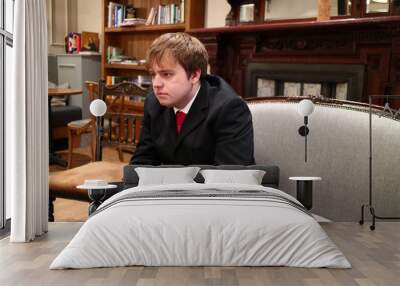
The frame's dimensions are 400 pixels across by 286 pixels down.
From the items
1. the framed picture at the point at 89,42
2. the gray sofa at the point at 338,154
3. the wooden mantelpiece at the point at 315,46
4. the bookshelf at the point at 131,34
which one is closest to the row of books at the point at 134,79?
the bookshelf at the point at 131,34

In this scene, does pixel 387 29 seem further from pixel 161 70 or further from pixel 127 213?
pixel 127 213

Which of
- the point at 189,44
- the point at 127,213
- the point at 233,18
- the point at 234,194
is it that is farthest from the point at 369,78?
the point at 127,213

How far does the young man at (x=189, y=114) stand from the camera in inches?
80.3

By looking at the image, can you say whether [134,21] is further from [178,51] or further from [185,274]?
[185,274]

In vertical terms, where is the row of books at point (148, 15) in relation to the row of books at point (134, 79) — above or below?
above

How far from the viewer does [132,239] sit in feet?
4.91

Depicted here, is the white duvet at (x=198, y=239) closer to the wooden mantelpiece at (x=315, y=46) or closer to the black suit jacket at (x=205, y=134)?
the black suit jacket at (x=205, y=134)

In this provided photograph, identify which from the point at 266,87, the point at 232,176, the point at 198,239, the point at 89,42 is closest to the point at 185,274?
the point at 198,239

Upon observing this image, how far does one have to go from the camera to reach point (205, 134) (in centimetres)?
209

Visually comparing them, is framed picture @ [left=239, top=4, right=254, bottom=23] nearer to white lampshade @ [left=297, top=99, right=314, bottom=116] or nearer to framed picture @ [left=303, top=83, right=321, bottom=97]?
framed picture @ [left=303, top=83, right=321, bottom=97]

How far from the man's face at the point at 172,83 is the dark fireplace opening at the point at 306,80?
207cm

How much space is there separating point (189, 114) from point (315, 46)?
224 cm

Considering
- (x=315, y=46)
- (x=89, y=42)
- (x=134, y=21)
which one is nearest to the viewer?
(x=315, y=46)

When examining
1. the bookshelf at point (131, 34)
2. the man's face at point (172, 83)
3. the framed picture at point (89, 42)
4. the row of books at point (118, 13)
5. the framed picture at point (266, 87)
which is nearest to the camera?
the man's face at point (172, 83)
